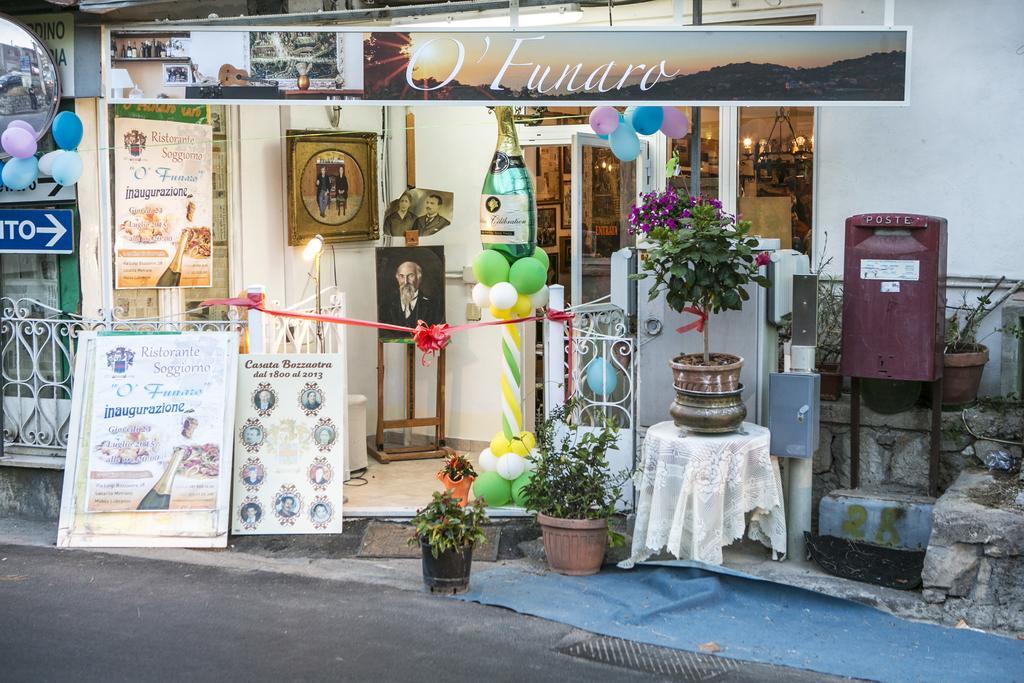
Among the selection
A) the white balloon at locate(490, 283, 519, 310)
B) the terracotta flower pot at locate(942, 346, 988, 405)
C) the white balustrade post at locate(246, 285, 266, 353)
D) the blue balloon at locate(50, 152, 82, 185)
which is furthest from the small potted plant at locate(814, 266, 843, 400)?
the blue balloon at locate(50, 152, 82, 185)

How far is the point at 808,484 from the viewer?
310 inches

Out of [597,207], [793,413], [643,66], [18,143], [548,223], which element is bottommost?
[793,413]

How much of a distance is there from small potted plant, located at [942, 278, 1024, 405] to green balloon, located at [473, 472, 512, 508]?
9.93 ft

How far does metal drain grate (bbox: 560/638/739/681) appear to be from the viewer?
6355mm

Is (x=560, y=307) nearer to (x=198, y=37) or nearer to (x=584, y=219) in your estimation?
(x=584, y=219)

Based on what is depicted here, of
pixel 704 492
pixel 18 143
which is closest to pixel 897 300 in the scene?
pixel 704 492

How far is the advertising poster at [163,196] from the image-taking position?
30.3 feet

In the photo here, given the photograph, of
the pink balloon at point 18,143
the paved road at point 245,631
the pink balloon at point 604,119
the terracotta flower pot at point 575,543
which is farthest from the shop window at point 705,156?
the pink balloon at point 18,143

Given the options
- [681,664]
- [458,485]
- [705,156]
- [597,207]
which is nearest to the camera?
[681,664]

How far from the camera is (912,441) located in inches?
331

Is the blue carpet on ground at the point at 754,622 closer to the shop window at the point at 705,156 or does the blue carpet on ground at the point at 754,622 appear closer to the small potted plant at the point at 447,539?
the small potted plant at the point at 447,539

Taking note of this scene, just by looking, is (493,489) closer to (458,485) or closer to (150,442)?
(458,485)

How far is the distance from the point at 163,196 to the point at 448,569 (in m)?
3.90

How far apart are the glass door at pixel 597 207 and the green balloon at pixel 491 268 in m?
1.35
